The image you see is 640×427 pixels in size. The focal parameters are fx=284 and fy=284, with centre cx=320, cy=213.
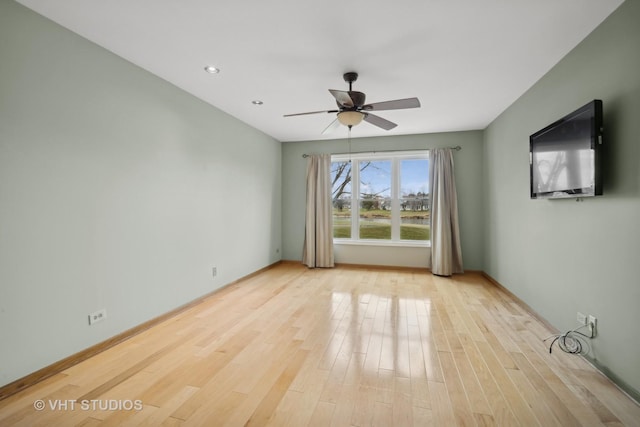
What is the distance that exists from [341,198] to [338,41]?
3639mm

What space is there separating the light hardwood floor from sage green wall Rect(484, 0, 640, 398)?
298 millimetres

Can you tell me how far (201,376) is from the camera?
201 centimetres

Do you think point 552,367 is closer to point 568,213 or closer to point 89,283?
point 568,213

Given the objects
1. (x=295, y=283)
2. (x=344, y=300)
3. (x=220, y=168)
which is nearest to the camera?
(x=344, y=300)

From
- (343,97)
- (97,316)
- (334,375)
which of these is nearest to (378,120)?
(343,97)

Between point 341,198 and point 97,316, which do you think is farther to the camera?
point 341,198

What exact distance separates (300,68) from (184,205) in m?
1.96

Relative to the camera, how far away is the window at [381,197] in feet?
17.5

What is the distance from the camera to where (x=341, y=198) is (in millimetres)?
5734

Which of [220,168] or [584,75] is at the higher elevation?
[584,75]

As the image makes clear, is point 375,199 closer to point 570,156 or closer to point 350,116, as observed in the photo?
point 350,116

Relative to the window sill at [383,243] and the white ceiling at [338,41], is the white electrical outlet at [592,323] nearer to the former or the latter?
the white ceiling at [338,41]

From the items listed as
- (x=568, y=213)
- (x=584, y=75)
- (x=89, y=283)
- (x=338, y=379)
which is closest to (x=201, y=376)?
(x=338, y=379)

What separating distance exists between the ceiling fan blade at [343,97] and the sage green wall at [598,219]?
1.85m
